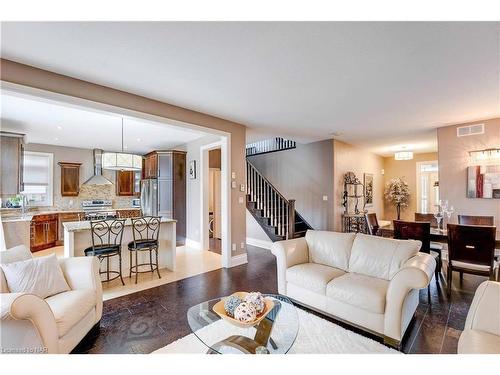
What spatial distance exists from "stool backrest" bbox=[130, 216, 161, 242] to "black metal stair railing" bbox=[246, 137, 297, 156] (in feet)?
13.9

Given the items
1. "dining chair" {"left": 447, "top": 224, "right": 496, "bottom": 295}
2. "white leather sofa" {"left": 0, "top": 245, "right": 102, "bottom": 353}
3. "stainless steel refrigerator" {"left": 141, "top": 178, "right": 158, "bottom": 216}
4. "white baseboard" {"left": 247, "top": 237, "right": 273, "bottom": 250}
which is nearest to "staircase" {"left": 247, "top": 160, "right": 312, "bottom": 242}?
"white baseboard" {"left": 247, "top": 237, "right": 273, "bottom": 250}

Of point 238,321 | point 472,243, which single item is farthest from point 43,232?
point 472,243

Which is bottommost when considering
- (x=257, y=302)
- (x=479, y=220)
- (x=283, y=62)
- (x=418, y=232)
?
(x=257, y=302)

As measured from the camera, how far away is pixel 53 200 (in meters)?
6.43

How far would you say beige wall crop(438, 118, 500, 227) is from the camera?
14.5ft

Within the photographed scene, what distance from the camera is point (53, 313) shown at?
5.87ft

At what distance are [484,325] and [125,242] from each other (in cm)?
434

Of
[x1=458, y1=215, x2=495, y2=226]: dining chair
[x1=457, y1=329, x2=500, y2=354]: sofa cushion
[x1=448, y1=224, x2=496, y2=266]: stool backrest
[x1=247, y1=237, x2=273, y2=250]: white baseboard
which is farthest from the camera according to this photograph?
[x1=247, y1=237, x2=273, y2=250]: white baseboard

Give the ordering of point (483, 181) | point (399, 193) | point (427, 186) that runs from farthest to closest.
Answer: point (399, 193), point (427, 186), point (483, 181)

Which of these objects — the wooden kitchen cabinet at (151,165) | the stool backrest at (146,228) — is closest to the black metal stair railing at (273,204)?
the wooden kitchen cabinet at (151,165)

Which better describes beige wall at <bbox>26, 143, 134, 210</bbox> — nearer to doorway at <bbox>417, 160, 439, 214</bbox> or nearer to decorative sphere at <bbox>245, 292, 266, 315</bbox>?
decorative sphere at <bbox>245, 292, 266, 315</bbox>

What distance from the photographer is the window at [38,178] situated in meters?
6.08

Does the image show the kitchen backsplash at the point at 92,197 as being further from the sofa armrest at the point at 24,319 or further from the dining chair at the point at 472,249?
the dining chair at the point at 472,249

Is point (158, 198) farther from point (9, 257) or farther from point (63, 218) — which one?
point (9, 257)
